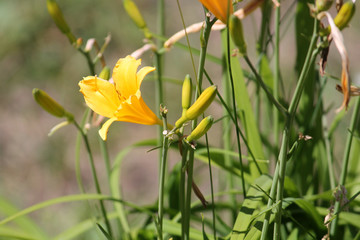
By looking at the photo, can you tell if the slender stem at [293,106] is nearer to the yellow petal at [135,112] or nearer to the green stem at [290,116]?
the green stem at [290,116]

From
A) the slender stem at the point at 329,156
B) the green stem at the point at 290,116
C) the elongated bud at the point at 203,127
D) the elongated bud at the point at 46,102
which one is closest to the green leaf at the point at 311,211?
the slender stem at the point at 329,156

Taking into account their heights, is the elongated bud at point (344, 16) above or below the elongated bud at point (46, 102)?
above

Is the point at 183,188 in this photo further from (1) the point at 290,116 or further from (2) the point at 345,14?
(2) the point at 345,14

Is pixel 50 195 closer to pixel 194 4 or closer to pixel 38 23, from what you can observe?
pixel 38 23

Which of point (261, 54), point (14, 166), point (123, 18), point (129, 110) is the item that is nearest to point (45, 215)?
point (14, 166)

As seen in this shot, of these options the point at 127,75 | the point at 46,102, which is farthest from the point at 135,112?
the point at 46,102

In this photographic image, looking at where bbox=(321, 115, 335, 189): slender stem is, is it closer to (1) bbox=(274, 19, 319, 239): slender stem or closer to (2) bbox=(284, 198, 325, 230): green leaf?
(2) bbox=(284, 198, 325, 230): green leaf
